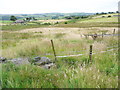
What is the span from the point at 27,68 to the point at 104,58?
10.8ft

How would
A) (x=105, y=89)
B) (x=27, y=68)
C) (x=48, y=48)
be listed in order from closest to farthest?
(x=105, y=89) → (x=27, y=68) → (x=48, y=48)

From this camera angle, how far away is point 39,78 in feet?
11.8

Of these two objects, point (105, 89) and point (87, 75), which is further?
point (87, 75)

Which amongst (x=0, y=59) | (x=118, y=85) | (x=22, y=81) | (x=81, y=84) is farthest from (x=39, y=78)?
(x=0, y=59)

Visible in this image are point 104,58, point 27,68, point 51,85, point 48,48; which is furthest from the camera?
point 48,48

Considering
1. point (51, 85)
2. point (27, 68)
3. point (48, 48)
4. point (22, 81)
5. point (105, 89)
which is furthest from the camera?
point (48, 48)

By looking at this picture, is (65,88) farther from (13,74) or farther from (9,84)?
(13,74)

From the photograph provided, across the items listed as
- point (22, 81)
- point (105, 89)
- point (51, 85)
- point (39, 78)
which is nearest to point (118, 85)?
point (105, 89)

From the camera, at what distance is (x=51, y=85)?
317 centimetres

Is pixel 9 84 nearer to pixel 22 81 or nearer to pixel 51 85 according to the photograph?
pixel 22 81

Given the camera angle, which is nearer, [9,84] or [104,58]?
[9,84]

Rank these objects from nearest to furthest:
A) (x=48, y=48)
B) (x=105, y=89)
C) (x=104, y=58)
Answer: (x=105, y=89)
(x=104, y=58)
(x=48, y=48)

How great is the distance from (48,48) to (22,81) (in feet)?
17.7

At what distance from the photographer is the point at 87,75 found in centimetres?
333
